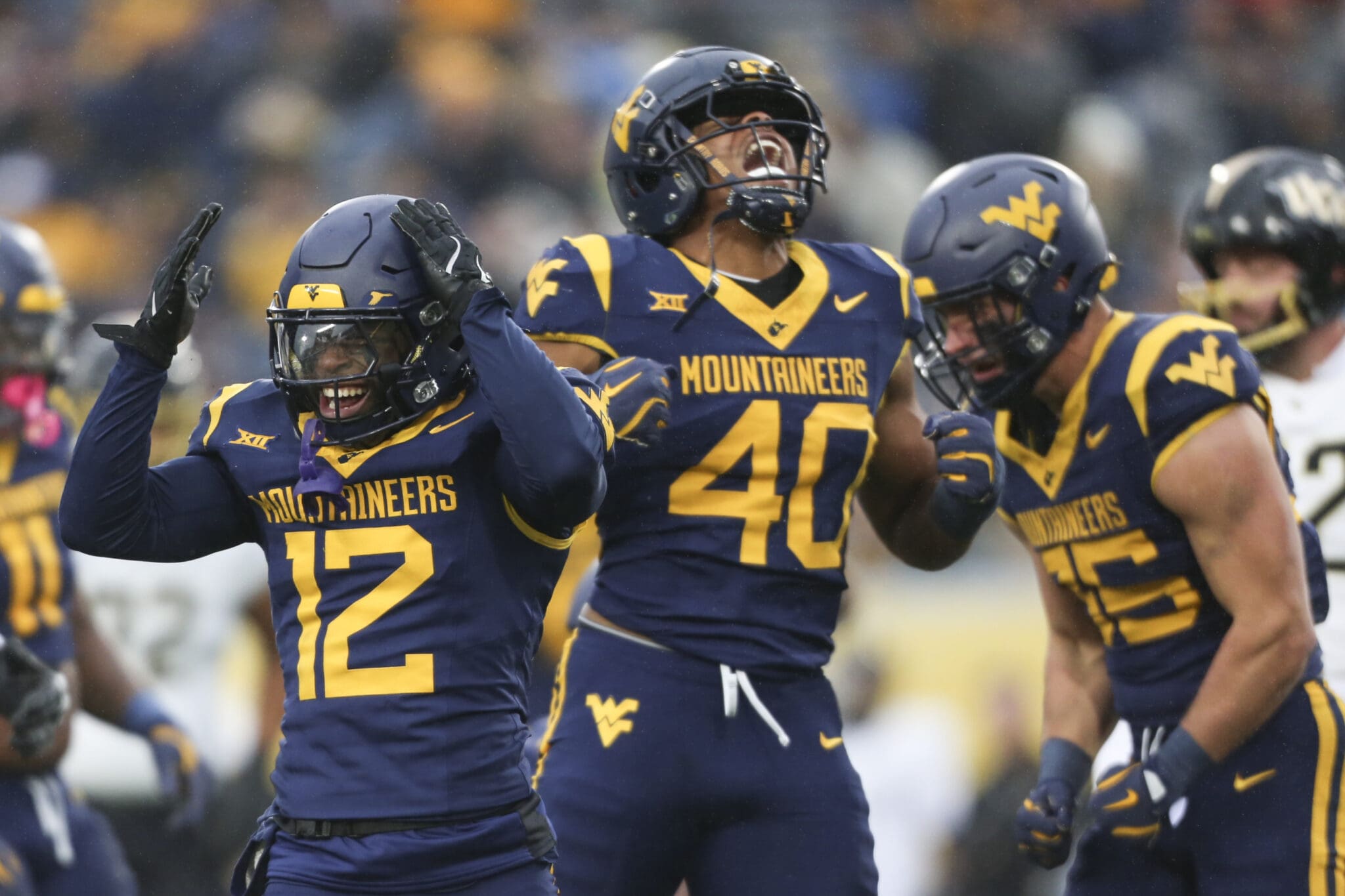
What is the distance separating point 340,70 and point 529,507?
22.6 feet

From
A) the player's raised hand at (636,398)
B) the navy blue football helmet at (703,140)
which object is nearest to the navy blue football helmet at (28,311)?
the navy blue football helmet at (703,140)

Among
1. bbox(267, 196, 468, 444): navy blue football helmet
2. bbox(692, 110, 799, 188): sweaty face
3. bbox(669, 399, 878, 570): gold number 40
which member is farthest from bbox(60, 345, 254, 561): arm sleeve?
bbox(692, 110, 799, 188): sweaty face

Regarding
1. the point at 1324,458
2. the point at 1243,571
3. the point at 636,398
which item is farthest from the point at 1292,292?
the point at 636,398

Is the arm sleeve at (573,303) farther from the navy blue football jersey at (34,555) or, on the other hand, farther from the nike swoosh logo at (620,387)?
the navy blue football jersey at (34,555)

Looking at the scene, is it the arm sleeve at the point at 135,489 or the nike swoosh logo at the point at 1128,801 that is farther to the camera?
the nike swoosh logo at the point at 1128,801

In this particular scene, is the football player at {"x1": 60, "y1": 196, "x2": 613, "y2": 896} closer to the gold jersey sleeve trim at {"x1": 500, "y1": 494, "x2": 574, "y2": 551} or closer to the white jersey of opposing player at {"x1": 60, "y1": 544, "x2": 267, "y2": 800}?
the gold jersey sleeve trim at {"x1": 500, "y1": 494, "x2": 574, "y2": 551}

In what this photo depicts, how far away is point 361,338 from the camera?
290cm

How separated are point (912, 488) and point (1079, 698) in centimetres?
63

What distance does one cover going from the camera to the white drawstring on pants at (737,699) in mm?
3293

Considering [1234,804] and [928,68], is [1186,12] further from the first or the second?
[1234,804]

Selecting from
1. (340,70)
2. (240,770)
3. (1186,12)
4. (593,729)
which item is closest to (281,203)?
(340,70)

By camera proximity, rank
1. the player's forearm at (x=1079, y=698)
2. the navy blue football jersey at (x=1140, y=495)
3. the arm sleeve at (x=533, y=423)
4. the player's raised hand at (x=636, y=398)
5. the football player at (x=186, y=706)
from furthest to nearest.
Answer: the football player at (x=186, y=706) < the player's forearm at (x=1079, y=698) < the navy blue football jersey at (x=1140, y=495) < the player's raised hand at (x=636, y=398) < the arm sleeve at (x=533, y=423)

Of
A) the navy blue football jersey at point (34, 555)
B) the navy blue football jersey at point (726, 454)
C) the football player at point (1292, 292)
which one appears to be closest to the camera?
the navy blue football jersey at point (726, 454)

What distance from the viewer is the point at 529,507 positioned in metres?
2.85
